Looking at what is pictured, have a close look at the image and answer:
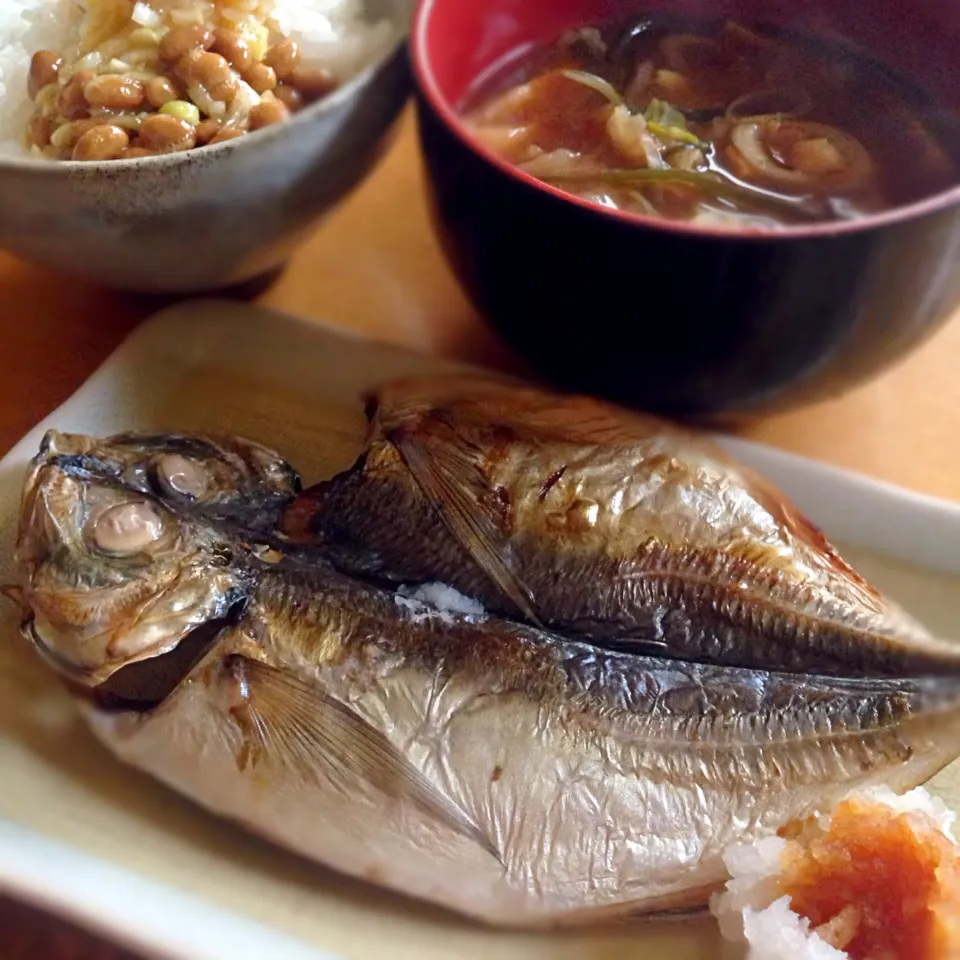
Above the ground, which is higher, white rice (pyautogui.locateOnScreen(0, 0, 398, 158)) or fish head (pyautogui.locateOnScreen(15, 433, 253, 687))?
white rice (pyautogui.locateOnScreen(0, 0, 398, 158))

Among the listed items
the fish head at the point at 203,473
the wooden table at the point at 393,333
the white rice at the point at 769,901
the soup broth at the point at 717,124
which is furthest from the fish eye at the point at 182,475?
the white rice at the point at 769,901

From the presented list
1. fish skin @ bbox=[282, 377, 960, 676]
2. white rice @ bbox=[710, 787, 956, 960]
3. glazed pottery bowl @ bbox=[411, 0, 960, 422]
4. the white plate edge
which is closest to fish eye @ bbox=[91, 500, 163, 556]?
fish skin @ bbox=[282, 377, 960, 676]

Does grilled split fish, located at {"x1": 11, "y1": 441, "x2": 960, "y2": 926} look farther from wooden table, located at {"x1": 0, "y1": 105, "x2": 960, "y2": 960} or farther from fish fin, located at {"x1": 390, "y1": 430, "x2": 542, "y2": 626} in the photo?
wooden table, located at {"x1": 0, "y1": 105, "x2": 960, "y2": 960}

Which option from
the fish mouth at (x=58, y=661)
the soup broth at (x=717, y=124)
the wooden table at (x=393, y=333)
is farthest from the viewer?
the wooden table at (x=393, y=333)

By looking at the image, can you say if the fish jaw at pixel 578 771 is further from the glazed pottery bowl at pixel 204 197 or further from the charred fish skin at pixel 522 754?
the glazed pottery bowl at pixel 204 197

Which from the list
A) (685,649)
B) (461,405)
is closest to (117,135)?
(461,405)

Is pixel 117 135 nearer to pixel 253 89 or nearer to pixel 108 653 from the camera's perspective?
pixel 253 89

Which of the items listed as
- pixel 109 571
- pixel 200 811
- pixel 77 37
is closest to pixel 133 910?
pixel 200 811
